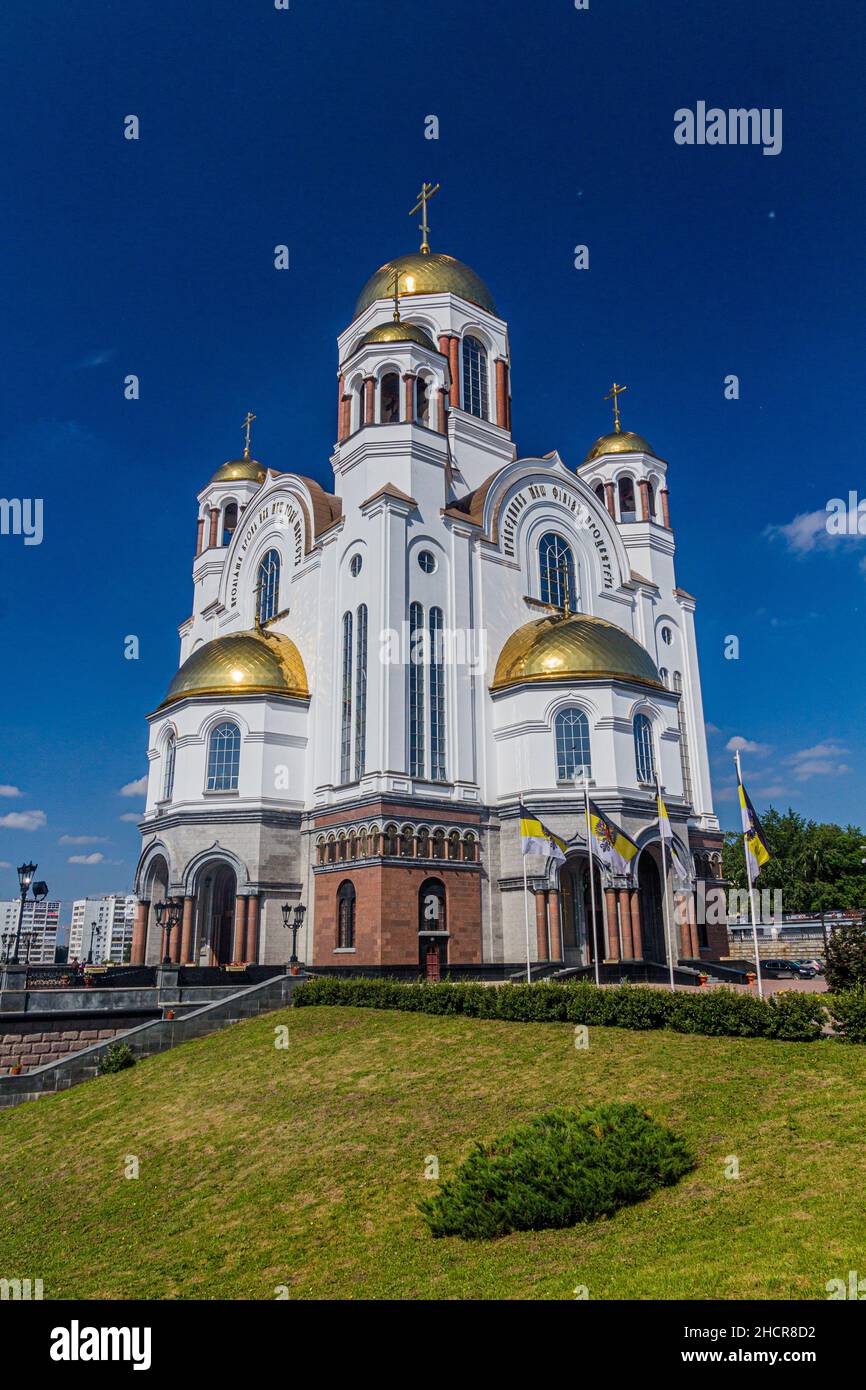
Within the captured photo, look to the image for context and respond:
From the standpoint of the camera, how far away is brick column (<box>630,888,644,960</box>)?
28.5m

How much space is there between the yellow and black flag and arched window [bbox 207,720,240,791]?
1765 cm

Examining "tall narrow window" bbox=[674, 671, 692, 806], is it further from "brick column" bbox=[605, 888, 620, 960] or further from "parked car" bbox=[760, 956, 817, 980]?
"brick column" bbox=[605, 888, 620, 960]

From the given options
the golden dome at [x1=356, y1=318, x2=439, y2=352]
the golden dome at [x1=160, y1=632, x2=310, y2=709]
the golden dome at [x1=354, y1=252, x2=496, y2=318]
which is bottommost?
the golden dome at [x1=160, y1=632, x2=310, y2=709]

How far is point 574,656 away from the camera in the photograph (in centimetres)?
3181

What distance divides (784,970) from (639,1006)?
2616 centimetres

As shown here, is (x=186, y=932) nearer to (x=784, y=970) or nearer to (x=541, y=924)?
(x=541, y=924)

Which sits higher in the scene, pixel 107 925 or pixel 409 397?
pixel 409 397

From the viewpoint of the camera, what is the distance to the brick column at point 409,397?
33.6 meters

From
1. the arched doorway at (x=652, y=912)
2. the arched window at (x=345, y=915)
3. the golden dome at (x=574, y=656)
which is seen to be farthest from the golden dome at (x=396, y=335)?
the arched doorway at (x=652, y=912)

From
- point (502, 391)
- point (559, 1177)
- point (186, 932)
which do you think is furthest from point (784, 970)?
point (559, 1177)

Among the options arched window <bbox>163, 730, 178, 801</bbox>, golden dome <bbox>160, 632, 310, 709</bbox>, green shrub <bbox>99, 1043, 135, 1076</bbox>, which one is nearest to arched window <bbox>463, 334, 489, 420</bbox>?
golden dome <bbox>160, 632, 310, 709</bbox>

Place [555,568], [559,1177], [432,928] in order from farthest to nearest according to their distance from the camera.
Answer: [555,568]
[432,928]
[559,1177]
